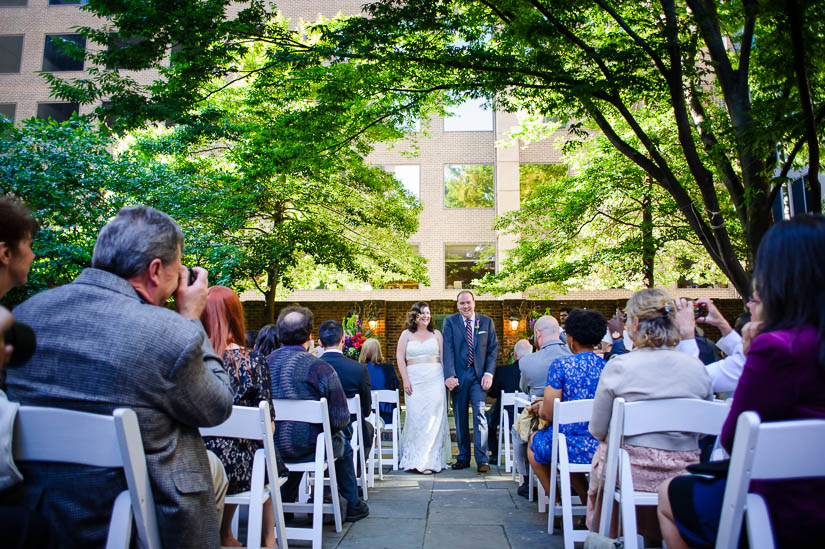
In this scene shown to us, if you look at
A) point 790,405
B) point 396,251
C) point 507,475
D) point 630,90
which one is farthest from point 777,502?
point 396,251

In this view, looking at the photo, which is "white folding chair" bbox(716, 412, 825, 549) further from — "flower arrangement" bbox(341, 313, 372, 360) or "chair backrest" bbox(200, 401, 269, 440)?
"flower arrangement" bbox(341, 313, 372, 360)

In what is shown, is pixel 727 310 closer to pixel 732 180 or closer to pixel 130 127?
pixel 732 180

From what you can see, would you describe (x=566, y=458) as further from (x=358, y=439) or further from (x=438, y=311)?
(x=438, y=311)

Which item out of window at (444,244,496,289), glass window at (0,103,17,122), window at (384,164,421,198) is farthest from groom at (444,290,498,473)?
glass window at (0,103,17,122)

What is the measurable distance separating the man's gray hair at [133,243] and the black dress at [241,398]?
1219mm

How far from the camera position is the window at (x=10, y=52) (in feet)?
76.6

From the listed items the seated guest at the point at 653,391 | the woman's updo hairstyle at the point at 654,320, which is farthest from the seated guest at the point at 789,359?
the woman's updo hairstyle at the point at 654,320

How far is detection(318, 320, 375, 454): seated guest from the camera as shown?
19.0 ft

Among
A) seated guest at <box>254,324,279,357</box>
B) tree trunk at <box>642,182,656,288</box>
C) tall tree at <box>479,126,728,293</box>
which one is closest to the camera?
seated guest at <box>254,324,279,357</box>

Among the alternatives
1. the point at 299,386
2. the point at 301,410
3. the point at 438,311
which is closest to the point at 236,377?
the point at 301,410

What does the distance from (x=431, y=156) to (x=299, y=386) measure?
60.4 ft

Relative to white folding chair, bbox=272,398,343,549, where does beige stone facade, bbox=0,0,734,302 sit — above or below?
above

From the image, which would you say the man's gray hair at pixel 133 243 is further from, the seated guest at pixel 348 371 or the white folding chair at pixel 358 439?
the white folding chair at pixel 358 439

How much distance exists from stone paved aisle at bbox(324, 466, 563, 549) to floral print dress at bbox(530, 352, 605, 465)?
26.3 inches
